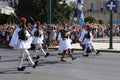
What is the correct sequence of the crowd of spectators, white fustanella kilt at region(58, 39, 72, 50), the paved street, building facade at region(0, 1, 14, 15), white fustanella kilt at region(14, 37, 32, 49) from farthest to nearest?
building facade at region(0, 1, 14, 15) → the crowd of spectators → white fustanella kilt at region(58, 39, 72, 50) → white fustanella kilt at region(14, 37, 32, 49) → the paved street

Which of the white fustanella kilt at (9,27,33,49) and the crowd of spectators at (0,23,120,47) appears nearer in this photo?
the white fustanella kilt at (9,27,33,49)

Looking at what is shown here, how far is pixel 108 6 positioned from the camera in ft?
87.1

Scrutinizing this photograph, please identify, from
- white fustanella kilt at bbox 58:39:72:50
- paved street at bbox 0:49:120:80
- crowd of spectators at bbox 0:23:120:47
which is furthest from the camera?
crowd of spectators at bbox 0:23:120:47

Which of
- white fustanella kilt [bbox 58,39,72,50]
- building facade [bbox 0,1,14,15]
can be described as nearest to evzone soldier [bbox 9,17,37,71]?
white fustanella kilt [bbox 58,39,72,50]

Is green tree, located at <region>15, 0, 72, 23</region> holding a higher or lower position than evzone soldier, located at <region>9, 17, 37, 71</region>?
higher

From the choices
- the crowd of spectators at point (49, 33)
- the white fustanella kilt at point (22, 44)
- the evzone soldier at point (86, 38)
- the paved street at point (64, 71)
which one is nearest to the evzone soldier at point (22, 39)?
the white fustanella kilt at point (22, 44)

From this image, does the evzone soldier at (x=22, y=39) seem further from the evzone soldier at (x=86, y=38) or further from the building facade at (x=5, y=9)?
the building facade at (x=5, y=9)

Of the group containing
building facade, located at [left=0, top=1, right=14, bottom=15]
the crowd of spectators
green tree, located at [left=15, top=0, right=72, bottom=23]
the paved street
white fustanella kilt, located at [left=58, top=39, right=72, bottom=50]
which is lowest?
the paved street

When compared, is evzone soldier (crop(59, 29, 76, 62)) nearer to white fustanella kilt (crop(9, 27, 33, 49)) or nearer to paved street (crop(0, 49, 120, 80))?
paved street (crop(0, 49, 120, 80))

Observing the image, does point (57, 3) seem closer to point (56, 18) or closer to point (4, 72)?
point (56, 18)

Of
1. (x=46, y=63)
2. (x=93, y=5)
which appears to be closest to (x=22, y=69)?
(x=46, y=63)

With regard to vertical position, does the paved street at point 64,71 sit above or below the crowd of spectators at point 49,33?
below

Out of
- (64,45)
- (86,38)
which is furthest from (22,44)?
(86,38)

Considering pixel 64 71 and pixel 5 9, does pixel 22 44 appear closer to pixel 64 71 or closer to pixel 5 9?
pixel 64 71
